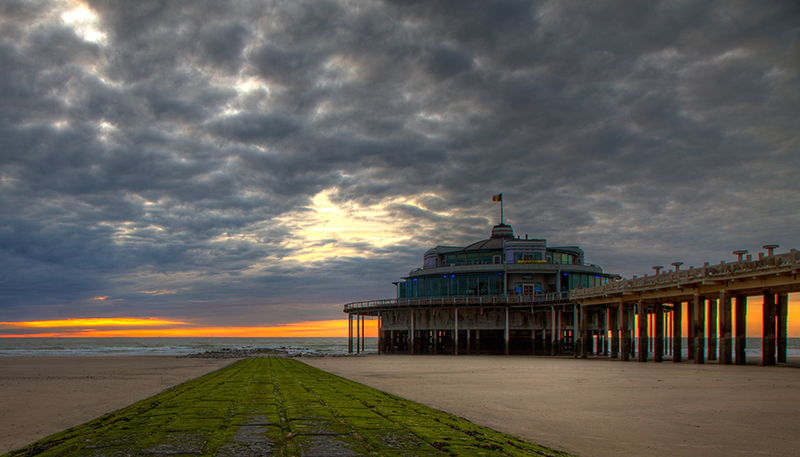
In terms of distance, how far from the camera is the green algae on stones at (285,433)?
289 inches

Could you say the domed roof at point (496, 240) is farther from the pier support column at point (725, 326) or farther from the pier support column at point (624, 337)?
the pier support column at point (725, 326)

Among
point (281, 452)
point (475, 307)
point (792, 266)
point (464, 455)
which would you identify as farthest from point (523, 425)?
point (475, 307)

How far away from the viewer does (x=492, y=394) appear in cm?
1612

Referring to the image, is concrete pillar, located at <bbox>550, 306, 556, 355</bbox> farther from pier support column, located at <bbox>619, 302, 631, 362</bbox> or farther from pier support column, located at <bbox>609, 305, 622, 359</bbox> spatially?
pier support column, located at <bbox>619, 302, 631, 362</bbox>

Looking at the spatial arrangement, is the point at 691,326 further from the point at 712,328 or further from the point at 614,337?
the point at 614,337

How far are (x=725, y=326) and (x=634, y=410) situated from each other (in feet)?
66.2

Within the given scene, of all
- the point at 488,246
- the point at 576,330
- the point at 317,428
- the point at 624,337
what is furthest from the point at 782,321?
the point at 317,428

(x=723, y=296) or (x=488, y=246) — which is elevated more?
(x=488, y=246)

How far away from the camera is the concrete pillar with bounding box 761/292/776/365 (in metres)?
27.6

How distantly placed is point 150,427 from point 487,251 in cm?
5108

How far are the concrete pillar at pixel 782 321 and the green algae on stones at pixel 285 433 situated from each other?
29.4 m

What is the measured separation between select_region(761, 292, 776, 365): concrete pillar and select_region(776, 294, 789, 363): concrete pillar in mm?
4549

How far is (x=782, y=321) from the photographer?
3212cm

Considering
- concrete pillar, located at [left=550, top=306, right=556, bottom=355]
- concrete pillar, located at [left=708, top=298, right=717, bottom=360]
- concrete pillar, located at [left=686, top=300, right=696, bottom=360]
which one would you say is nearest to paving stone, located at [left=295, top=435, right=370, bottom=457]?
concrete pillar, located at [left=686, top=300, right=696, bottom=360]
